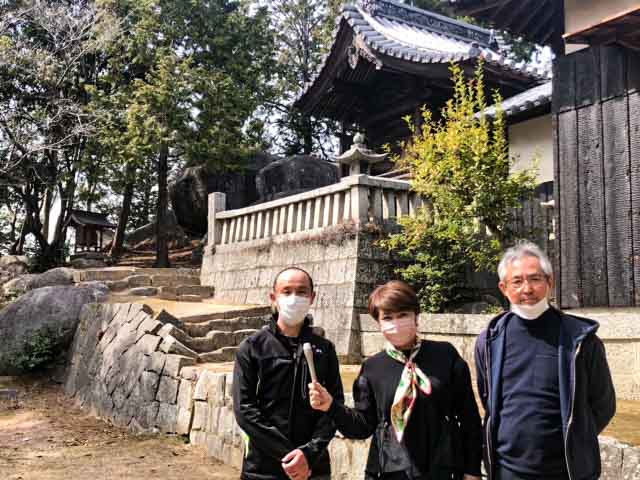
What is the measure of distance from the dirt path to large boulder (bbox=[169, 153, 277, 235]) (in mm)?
11934

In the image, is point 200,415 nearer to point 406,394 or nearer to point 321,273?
point 321,273

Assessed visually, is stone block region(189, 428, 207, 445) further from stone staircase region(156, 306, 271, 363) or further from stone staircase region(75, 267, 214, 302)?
stone staircase region(75, 267, 214, 302)

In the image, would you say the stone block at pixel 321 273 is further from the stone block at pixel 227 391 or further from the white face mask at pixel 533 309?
the white face mask at pixel 533 309

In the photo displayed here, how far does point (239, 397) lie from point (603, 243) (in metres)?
5.31

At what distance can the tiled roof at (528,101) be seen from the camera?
33.6 ft

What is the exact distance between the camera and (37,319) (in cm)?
1136

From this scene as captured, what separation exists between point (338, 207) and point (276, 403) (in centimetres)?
680

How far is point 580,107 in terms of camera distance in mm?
7090

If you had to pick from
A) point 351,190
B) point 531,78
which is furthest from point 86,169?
point 531,78

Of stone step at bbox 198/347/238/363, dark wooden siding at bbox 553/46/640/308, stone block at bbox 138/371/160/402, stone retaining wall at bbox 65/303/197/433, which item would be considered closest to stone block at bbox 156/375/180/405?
stone retaining wall at bbox 65/303/197/433

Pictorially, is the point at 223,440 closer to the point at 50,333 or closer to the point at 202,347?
the point at 202,347

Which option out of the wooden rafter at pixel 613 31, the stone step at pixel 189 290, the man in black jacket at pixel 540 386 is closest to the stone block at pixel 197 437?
the man in black jacket at pixel 540 386

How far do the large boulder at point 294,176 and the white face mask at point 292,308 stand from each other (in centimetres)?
1595

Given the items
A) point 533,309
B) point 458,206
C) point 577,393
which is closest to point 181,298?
point 458,206
